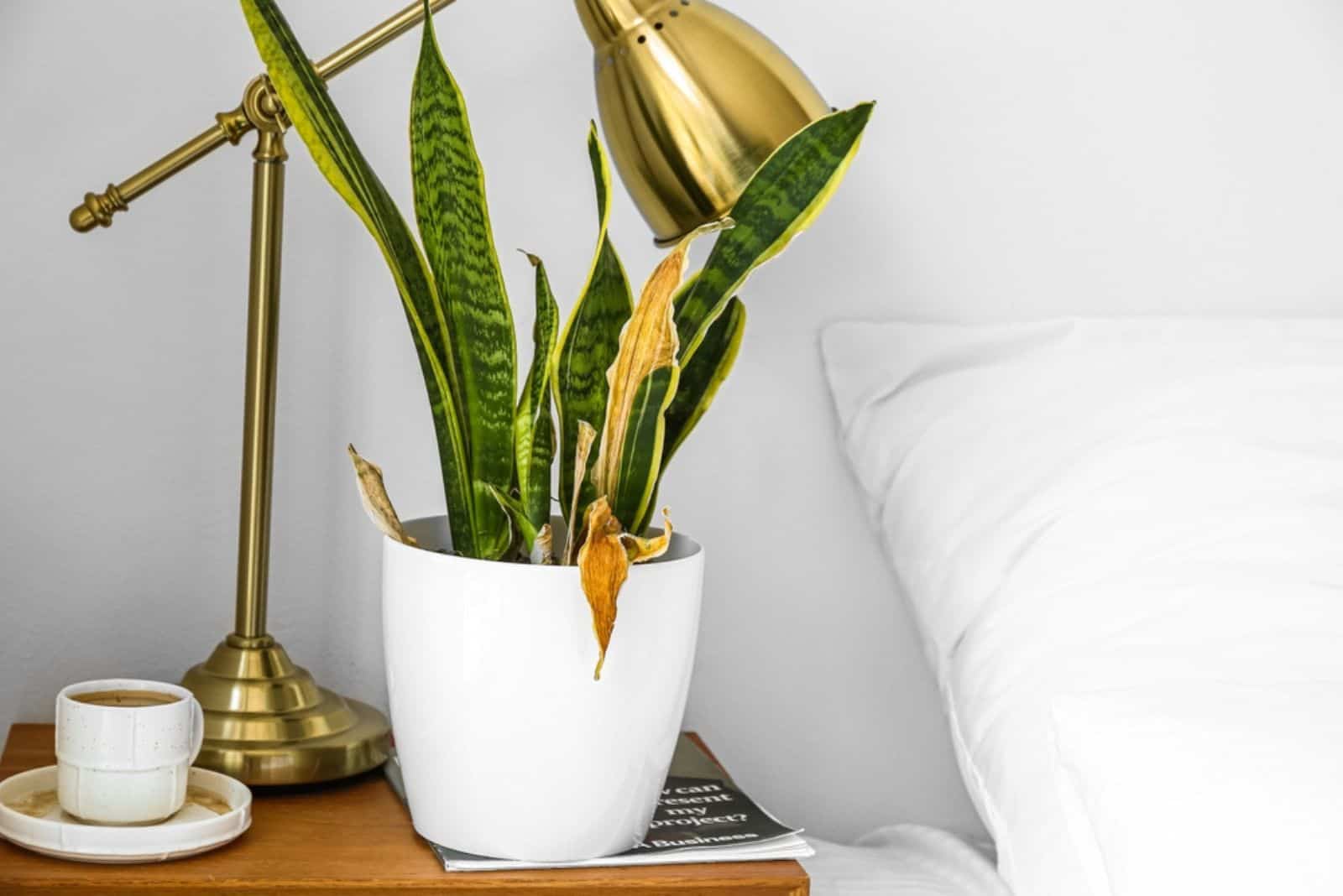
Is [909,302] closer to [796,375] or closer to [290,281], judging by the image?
[796,375]

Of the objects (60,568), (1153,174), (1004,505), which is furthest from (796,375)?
(60,568)

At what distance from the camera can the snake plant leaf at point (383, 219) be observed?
68 centimetres

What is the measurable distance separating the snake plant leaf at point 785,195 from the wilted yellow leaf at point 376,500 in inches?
7.0

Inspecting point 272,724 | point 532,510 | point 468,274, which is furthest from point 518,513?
point 272,724

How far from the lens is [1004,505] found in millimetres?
901

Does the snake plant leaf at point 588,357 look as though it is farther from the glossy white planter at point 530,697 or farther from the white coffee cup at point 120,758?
the white coffee cup at point 120,758

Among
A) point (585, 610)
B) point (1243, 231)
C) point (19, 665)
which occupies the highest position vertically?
point (1243, 231)

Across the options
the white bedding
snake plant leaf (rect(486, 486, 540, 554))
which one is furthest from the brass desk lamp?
the white bedding

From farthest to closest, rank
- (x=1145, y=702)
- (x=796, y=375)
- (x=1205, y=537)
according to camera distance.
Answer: (x=796, y=375), (x=1205, y=537), (x=1145, y=702)

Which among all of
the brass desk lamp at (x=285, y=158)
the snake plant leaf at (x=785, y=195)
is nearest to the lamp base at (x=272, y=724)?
the brass desk lamp at (x=285, y=158)

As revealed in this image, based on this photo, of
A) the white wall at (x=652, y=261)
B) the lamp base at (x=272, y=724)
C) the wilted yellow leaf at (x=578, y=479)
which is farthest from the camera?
the white wall at (x=652, y=261)

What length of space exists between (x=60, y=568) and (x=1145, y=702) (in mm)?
762

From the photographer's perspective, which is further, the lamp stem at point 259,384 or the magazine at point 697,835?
the lamp stem at point 259,384

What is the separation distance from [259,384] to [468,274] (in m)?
0.21
